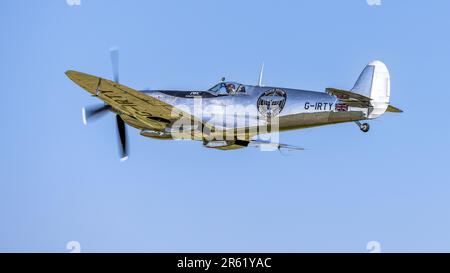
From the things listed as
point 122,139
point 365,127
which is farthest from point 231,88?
point 365,127

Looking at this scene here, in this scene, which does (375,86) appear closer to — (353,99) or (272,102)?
(353,99)

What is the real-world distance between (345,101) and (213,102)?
164 inches

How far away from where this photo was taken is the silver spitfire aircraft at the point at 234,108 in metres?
25.5

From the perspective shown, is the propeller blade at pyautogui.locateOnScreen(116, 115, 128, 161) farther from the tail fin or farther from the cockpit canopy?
the tail fin

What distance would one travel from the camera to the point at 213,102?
27438 mm

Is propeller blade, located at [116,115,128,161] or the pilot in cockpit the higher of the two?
the pilot in cockpit

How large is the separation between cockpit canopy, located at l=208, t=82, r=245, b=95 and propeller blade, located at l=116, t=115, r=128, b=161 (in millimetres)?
3309

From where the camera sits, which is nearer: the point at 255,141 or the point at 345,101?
the point at 345,101

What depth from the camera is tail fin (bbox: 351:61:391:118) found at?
995 inches

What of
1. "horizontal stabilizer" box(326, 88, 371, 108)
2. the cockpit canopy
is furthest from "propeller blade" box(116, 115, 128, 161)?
"horizontal stabilizer" box(326, 88, 371, 108)
